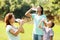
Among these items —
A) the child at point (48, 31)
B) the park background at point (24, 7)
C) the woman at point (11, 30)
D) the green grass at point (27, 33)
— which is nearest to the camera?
the woman at point (11, 30)

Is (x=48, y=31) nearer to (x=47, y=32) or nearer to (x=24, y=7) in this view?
(x=47, y=32)

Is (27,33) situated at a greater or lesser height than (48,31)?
greater

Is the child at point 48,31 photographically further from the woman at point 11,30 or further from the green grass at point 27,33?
the green grass at point 27,33

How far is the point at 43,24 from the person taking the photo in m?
4.05

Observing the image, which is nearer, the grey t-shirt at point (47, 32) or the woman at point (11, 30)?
the woman at point (11, 30)

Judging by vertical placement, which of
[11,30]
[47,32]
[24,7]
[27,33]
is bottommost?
[11,30]

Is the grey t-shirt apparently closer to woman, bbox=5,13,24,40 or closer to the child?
the child

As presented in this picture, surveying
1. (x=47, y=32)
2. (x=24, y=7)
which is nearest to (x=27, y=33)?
(x=24, y=7)

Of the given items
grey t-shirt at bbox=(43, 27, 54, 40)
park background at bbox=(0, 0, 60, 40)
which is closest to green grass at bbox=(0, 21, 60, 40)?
park background at bbox=(0, 0, 60, 40)

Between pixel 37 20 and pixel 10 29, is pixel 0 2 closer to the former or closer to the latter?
pixel 37 20

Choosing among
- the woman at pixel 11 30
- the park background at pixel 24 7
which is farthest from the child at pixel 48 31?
the park background at pixel 24 7

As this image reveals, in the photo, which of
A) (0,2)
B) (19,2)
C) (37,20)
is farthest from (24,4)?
(37,20)

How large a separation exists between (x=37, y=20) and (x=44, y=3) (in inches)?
183

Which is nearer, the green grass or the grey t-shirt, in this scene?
the grey t-shirt
